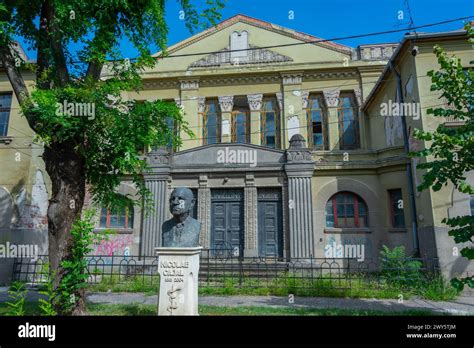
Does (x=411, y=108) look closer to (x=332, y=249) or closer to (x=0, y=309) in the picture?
(x=332, y=249)

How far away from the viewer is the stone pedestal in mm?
5578

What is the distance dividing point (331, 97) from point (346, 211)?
273 inches

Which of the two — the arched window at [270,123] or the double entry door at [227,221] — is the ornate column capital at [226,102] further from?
the double entry door at [227,221]

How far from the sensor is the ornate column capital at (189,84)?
1819 centimetres

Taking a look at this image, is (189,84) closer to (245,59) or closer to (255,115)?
(245,59)

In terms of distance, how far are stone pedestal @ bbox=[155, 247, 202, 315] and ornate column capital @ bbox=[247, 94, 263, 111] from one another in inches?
522

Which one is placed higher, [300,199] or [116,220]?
[300,199]

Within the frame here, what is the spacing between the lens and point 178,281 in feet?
18.5

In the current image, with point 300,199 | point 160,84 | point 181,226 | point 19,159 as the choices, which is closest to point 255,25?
point 160,84

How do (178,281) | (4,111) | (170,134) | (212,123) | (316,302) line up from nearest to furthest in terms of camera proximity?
(178,281) → (170,134) → (316,302) → (4,111) → (212,123)

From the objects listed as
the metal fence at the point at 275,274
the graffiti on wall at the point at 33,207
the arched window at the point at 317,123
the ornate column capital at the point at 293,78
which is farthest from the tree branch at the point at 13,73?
the arched window at the point at 317,123

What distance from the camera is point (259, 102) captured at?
704 inches
